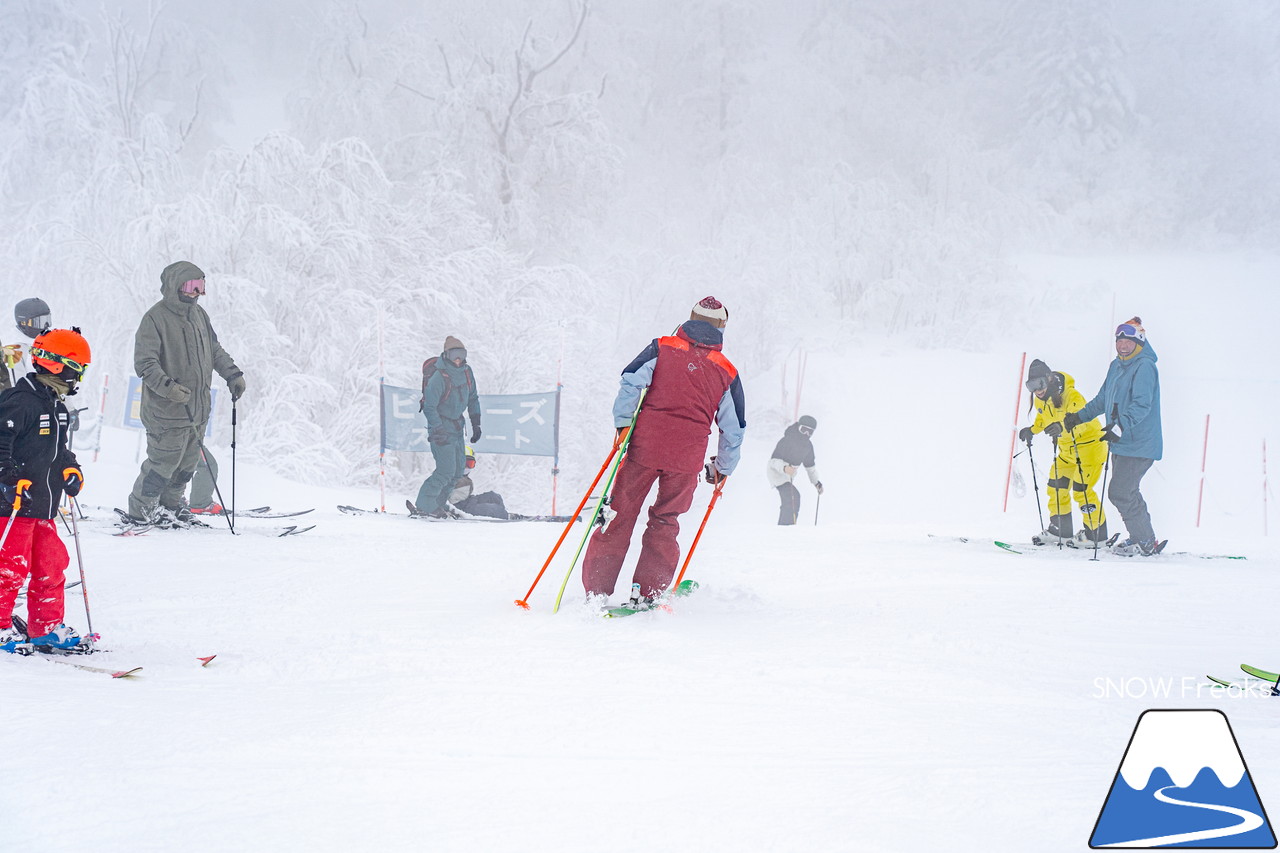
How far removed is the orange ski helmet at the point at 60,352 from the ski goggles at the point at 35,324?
2.18m

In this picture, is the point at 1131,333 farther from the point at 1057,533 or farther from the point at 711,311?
the point at 711,311

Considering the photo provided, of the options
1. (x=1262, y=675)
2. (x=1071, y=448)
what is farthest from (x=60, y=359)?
(x=1071, y=448)

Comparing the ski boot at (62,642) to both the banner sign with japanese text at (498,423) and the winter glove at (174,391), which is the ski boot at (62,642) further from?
the banner sign with japanese text at (498,423)

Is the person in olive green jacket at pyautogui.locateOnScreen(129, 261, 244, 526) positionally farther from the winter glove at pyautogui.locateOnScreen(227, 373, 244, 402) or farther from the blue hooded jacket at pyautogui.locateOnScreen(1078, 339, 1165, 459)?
the blue hooded jacket at pyautogui.locateOnScreen(1078, 339, 1165, 459)

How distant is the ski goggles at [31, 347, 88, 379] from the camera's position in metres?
2.60

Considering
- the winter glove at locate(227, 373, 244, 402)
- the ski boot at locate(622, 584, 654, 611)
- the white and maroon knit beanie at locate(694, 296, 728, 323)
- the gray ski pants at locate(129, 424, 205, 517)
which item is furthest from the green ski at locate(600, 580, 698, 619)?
the gray ski pants at locate(129, 424, 205, 517)

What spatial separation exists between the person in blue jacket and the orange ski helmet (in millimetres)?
5344

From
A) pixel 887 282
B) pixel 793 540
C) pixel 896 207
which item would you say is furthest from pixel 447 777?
pixel 896 207

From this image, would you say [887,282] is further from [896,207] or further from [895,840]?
[895,840]

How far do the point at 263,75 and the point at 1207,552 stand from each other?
73.1ft

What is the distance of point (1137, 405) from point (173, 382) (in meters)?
5.70

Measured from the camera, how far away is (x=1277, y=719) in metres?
2.13

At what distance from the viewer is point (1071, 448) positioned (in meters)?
5.59
